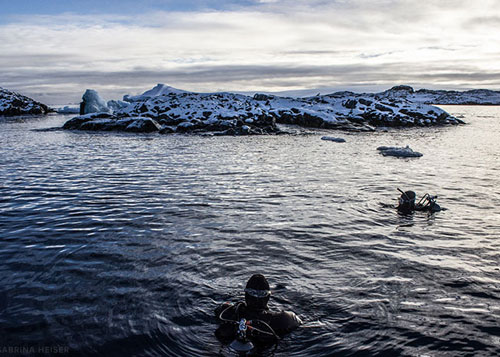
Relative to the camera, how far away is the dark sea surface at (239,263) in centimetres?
603

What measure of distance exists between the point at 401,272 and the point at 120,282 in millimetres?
5938

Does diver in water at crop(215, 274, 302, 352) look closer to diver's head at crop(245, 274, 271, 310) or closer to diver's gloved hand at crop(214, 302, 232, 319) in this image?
diver's head at crop(245, 274, 271, 310)

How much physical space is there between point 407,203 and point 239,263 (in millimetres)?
7021

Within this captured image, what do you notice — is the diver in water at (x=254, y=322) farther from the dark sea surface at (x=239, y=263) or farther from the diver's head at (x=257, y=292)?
the dark sea surface at (x=239, y=263)

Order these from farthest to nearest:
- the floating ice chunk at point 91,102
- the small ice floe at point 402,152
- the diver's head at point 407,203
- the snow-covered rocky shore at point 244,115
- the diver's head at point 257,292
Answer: the floating ice chunk at point 91,102, the snow-covered rocky shore at point 244,115, the small ice floe at point 402,152, the diver's head at point 407,203, the diver's head at point 257,292

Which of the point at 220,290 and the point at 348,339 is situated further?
the point at 220,290

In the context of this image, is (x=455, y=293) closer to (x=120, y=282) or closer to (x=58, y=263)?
(x=120, y=282)

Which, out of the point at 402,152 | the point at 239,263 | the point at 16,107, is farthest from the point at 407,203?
the point at 16,107

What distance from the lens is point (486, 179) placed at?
19.0m

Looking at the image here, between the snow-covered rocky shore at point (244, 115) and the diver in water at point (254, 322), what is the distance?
133 feet

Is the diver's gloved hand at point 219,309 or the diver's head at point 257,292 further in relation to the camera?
the diver's gloved hand at point 219,309

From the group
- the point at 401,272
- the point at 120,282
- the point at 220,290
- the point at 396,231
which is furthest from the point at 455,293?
the point at 120,282

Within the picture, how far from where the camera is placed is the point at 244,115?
188 feet

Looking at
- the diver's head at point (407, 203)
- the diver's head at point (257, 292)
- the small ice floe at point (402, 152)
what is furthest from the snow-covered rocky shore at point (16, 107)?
the diver's head at point (257, 292)
